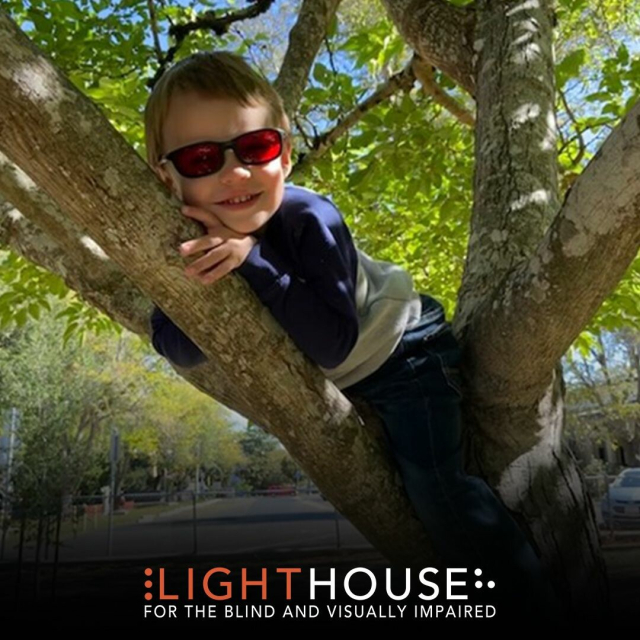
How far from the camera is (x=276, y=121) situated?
1.40 meters

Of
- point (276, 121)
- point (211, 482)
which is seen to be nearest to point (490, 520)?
point (276, 121)

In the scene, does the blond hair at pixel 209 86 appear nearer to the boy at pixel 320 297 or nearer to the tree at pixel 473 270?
the boy at pixel 320 297

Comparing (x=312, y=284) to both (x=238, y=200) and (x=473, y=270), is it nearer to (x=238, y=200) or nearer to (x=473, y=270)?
(x=238, y=200)

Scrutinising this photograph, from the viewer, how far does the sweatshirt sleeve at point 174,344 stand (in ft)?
4.78

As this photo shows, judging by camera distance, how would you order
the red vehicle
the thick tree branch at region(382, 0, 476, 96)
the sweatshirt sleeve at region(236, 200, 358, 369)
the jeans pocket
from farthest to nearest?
the red vehicle < the thick tree branch at region(382, 0, 476, 96) < the jeans pocket < the sweatshirt sleeve at region(236, 200, 358, 369)

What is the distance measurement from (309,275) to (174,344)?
0.36 metres

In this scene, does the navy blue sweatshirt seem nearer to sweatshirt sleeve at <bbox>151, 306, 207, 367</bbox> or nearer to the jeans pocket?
sweatshirt sleeve at <bbox>151, 306, 207, 367</bbox>

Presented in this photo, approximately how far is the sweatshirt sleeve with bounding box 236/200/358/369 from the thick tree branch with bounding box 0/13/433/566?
0.13ft

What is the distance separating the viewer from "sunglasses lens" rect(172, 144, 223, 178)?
1303 mm

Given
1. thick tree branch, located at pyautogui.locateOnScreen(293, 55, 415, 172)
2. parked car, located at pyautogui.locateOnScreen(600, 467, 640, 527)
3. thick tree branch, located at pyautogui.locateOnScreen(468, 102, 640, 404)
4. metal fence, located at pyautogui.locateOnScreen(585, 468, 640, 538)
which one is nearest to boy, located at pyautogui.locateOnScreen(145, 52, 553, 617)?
thick tree branch, located at pyautogui.locateOnScreen(468, 102, 640, 404)

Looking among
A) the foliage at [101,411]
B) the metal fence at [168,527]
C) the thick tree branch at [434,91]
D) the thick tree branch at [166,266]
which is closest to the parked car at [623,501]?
the metal fence at [168,527]

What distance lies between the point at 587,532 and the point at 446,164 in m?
2.77

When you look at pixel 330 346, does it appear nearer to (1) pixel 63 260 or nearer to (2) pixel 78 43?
(1) pixel 63 260

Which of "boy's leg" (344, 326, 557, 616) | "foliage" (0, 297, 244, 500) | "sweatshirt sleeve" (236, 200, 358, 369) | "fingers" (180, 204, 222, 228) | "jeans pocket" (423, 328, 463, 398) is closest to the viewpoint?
"fingers" (180, 204, 222, 228)
